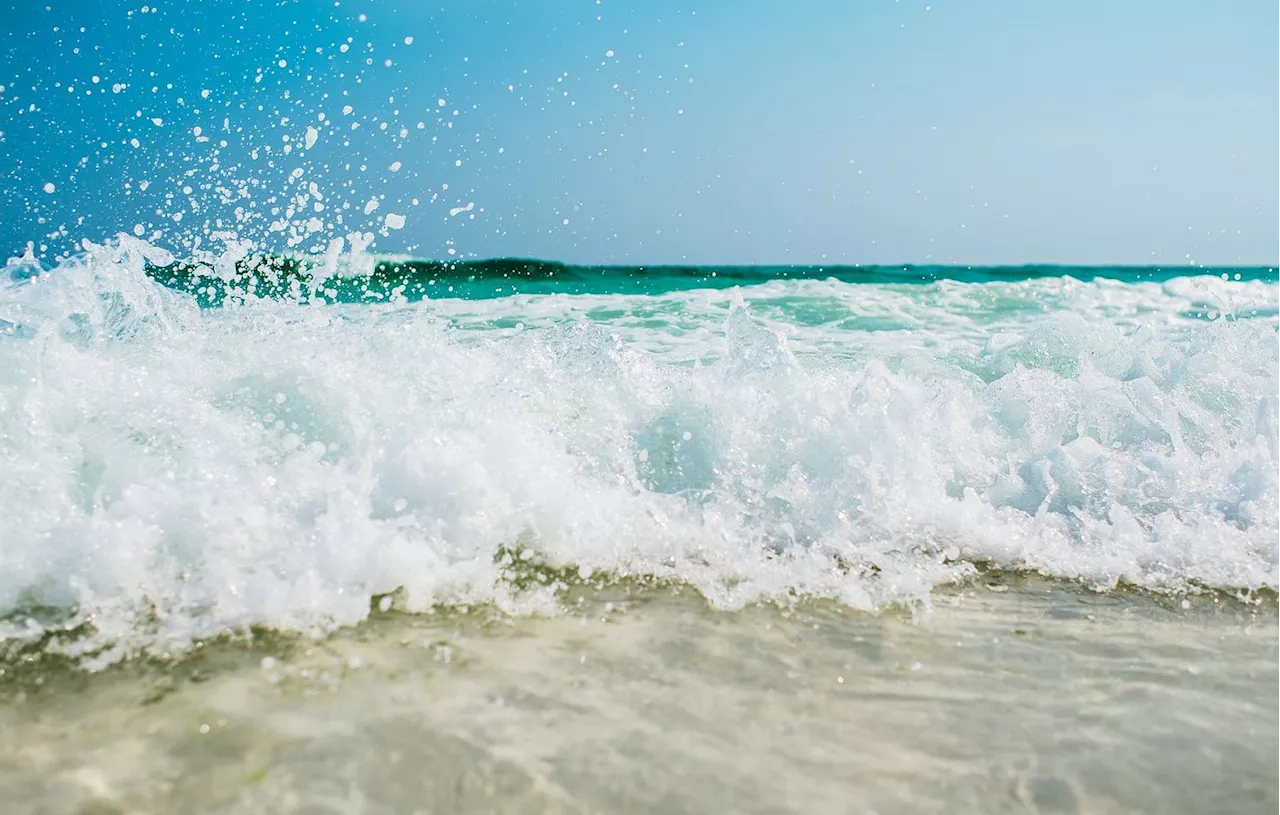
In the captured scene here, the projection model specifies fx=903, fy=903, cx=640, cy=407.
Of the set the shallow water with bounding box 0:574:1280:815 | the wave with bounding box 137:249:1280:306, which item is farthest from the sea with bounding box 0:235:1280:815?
the wave with bounding box 137:249:1280:306

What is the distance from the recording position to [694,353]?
6.75 meters

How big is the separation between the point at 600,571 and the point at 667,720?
94cm

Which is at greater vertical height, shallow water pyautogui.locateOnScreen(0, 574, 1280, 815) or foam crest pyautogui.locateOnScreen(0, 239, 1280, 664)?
foam crest pyautogui.locateOnScreen(0, 239, 1280, 664)

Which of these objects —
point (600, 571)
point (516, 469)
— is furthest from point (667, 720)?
point (516, 469)

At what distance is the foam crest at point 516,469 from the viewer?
265 centimetres

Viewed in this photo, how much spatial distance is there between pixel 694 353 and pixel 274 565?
4471mm

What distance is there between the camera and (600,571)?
2918mm

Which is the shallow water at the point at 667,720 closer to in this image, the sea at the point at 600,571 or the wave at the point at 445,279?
the sea at the point at 600,571

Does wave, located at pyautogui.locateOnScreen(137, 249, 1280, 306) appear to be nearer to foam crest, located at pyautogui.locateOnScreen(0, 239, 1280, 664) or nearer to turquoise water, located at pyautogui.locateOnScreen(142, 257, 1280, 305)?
turquoise water, located at pyautogui.locateOnScreen(142, 257, 1280, 305)

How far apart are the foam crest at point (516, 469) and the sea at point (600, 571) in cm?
2

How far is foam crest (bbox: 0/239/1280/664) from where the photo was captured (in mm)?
2648

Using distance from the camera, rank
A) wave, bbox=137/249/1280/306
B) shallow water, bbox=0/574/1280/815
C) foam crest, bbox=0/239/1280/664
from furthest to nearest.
Result: wave, bbox=137/249/1280/306 < foam crest, bbox=0/239/1280/664 < shallow water, bbox=0/574/1280/815

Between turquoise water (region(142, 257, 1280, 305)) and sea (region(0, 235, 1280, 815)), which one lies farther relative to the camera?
turquoise water (region(142, 257, 1280, 305))

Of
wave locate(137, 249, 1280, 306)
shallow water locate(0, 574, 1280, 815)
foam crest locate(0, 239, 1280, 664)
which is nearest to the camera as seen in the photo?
shallow water locate(0, 574, 1280, 815)
